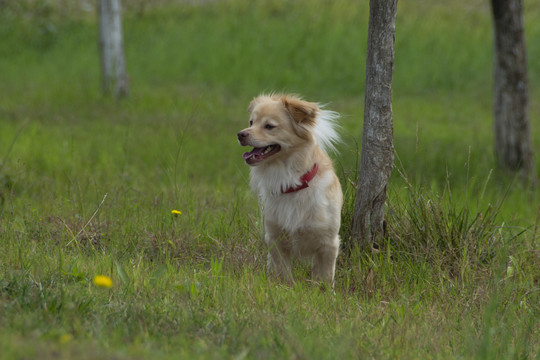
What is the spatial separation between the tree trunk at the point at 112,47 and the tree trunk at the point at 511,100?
712cm

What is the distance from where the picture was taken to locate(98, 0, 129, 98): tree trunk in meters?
12.1

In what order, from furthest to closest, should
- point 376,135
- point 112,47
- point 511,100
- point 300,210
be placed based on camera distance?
point 112,47, point 511,100, point 376,135, point 300,210

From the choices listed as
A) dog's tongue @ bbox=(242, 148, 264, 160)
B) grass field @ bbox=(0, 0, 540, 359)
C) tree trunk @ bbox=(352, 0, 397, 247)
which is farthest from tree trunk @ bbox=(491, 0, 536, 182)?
dog's tongue @ bbox=(242, 148, 264, 160)

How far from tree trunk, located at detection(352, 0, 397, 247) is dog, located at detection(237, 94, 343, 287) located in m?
0.25

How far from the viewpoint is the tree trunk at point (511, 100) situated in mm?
8008

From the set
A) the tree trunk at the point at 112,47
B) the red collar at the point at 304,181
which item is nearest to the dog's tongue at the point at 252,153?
the red collar at the point at 304,181

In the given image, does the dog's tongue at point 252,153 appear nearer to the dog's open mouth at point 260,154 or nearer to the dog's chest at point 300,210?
the dog's open mouth at point 260,154

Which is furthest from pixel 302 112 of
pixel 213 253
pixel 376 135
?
pixel 213 253

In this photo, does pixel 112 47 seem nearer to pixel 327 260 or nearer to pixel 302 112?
pixel 302 112

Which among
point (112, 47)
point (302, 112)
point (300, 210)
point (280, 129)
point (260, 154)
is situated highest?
point (112, 47)

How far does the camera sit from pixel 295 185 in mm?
4445

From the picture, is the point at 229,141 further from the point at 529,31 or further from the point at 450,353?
the point at 529,31

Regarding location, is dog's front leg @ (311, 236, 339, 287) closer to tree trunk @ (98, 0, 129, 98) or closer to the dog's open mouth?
the dog's open mouth

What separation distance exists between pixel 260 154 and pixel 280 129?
0.77 feet
